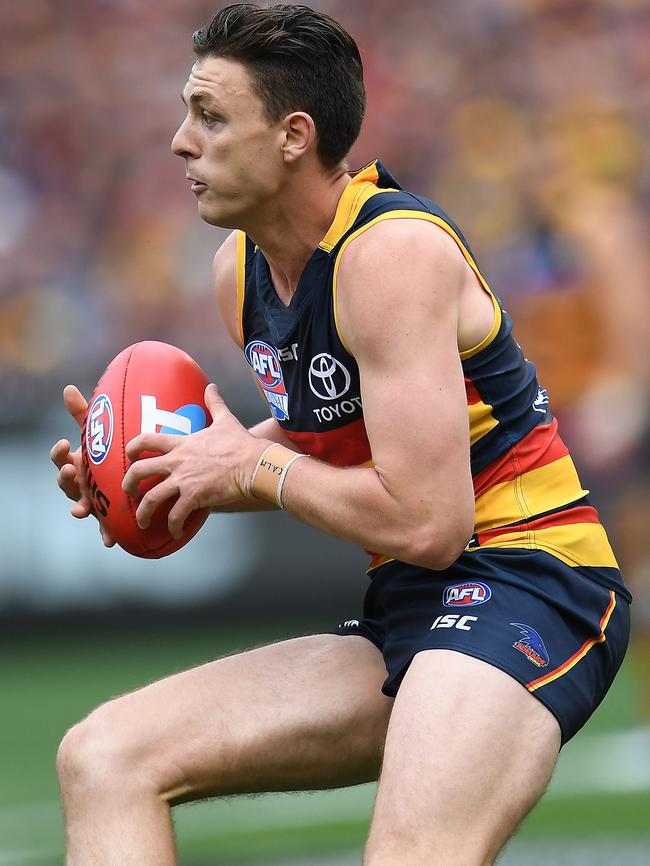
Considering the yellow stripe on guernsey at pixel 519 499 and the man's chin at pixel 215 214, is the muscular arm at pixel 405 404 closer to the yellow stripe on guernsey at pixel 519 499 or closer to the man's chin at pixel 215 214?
the yellow stripe on guernsey at pixel 519 499

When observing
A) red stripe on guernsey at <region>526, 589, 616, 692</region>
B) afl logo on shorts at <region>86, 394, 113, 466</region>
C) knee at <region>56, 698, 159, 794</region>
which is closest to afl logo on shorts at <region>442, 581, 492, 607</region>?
red stripe on guernsey at <region>526, 589, 616, 692</region>

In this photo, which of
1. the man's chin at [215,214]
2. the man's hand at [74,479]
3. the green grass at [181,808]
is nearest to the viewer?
the man's chin at [215,214]

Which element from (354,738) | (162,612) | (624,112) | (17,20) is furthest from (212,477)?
(17,20)

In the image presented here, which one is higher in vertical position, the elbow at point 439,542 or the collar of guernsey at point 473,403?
the collar of guernsey at point 473,403

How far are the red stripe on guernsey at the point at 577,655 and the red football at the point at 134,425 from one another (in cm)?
92

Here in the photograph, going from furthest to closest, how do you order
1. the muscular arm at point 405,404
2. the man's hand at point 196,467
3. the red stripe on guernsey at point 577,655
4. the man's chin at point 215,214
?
1. the man's chin at point 215,214
2. the man's hand at point 196,467
3. the red stripe on guernsey at point 577,655
4. the muscular arm at point 405,404

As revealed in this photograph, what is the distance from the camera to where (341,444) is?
3422 mm

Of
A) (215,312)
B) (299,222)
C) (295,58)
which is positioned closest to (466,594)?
(299,222)

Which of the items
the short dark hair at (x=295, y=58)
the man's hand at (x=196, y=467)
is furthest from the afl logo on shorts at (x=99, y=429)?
the short dark hair at (x=295, y=58)

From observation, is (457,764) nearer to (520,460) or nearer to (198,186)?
(520,460)

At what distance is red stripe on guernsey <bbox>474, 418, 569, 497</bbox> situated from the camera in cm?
337

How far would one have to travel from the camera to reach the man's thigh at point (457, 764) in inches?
115

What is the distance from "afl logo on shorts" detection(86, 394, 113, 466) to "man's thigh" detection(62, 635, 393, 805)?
58 cm

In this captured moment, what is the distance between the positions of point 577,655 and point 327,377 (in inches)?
33.6
